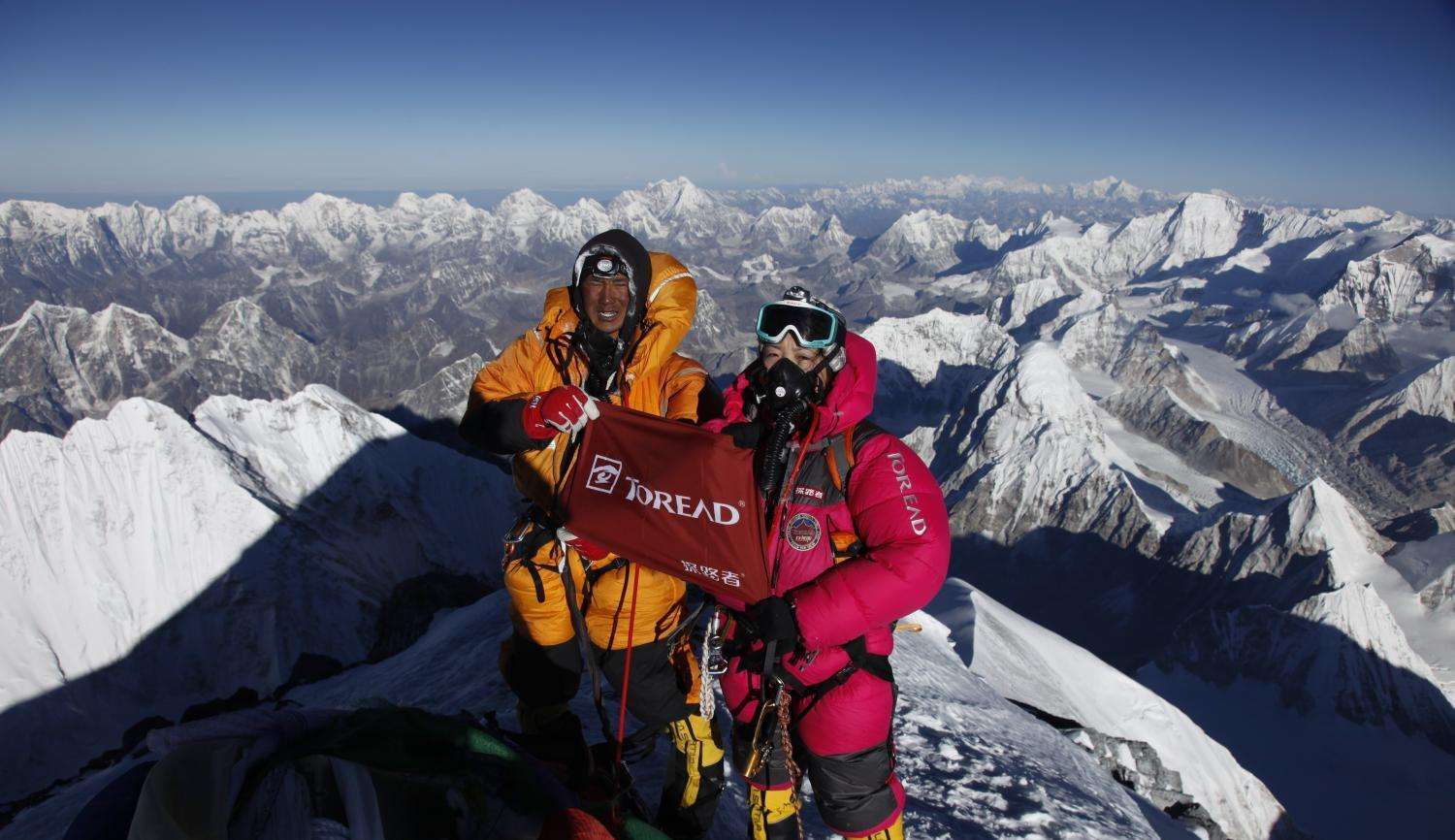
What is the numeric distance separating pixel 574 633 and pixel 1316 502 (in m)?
157

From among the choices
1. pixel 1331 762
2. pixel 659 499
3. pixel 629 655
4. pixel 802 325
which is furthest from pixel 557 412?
pixel 1331 762

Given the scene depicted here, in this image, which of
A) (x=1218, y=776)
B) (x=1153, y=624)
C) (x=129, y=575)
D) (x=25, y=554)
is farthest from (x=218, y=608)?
(x=1153, y=624)

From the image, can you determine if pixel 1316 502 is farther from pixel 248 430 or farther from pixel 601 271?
pixel 248 430

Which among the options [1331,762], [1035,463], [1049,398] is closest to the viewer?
[1331,762]

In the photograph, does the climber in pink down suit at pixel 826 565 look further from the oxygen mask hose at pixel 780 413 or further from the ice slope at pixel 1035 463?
the ice slope at pixel 1035 463

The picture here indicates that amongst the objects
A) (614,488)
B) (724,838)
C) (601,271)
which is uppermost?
(601,271)

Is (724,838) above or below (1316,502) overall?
above

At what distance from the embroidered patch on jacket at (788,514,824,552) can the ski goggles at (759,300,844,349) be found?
1732 mm

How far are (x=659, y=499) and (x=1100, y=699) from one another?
3690 centimetres

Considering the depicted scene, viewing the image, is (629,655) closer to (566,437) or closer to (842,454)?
(566,437)

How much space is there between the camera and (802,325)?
20.3 ft

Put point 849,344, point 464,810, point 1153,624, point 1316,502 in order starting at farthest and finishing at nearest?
point 1153,624 < point 1316,502 < point 849,344 < point 464,810

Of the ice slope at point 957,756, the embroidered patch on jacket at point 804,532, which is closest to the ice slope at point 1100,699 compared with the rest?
the ice slope at point 957,756

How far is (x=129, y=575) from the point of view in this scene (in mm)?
64188
